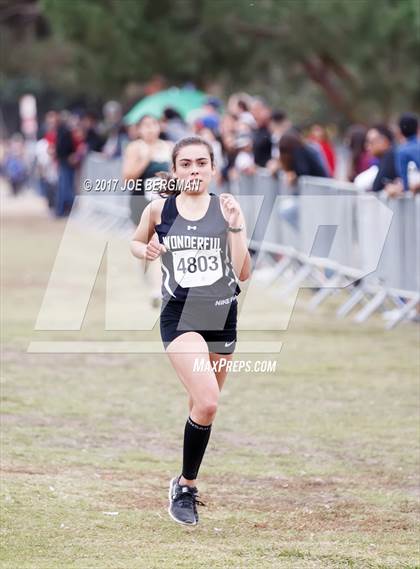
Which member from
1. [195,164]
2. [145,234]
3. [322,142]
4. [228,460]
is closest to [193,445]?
[145,234]

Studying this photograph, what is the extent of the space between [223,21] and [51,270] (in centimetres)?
1206

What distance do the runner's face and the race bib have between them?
31 centimetres

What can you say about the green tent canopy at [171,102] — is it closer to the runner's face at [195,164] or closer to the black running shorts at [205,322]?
the runner's face at [195,164]

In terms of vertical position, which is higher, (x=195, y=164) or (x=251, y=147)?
(x=195, y=164)

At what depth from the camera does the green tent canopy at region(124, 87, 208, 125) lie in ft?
91.3

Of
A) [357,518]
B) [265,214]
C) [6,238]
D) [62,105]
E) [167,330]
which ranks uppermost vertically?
[167,330]

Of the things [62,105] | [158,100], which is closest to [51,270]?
[158,100]

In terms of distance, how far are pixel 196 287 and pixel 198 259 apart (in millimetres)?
135

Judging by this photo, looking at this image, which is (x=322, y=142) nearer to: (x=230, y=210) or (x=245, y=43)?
(x=245, y=43)

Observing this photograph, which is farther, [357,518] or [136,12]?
[136,12]

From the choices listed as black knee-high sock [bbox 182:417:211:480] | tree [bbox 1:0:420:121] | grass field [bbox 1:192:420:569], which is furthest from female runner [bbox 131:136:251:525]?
tree [bbox 1:0:420:121]

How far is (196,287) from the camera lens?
673 cm

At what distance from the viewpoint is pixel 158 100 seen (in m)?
28.0

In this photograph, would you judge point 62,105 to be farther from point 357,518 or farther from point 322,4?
point 357,518
